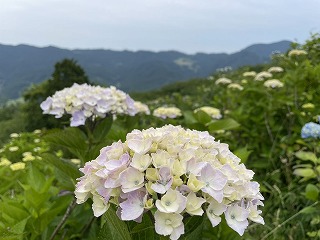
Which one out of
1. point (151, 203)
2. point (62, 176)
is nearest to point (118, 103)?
point (62, 176)

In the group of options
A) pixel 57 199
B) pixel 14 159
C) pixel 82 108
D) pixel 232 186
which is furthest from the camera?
pixel 14 159

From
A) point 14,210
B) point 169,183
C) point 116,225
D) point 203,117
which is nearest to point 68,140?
point 14,210

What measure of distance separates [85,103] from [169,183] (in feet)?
6.04

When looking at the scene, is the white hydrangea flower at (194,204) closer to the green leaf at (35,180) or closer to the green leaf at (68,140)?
the green leaf at (35,180)

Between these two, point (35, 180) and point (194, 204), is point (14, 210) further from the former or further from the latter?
point (194, 204)

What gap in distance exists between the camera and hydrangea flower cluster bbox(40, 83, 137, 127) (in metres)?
2.95

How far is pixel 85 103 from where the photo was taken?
9.73ft

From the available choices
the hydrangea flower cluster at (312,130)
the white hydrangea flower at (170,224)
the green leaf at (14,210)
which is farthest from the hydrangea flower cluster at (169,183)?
the hydrangea flower cluster at (312,130)

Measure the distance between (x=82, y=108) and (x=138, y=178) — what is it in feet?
5.93

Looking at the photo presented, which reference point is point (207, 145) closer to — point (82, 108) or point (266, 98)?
point (82, 108)

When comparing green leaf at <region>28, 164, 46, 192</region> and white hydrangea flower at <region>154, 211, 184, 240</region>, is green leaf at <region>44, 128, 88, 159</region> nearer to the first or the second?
green leaf at <region>28, 164, 46, 192</region>

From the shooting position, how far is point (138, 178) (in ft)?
4.16

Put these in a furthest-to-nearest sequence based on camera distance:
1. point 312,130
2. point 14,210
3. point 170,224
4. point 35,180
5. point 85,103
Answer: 1. point 312,130
2. point 85,103
3. point 35,180
4. point 14,210
5. point 170,224

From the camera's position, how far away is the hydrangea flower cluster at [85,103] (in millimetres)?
2953
